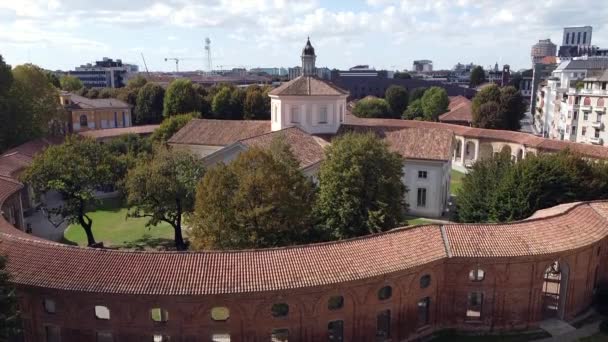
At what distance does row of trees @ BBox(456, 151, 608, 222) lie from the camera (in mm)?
34031

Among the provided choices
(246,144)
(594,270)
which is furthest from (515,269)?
(246,144)

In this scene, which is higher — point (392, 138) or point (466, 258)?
point (392, 138)

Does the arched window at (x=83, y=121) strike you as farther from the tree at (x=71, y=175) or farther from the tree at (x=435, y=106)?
the tree at (x=435, y=106)

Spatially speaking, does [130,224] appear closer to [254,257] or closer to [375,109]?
[254,257]

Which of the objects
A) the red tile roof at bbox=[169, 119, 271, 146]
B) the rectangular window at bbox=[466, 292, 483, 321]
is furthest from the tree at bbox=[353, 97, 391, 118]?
the rectangular window at bbox=[466, 292, 483, 321]

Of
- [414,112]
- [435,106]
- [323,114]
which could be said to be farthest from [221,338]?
[414,112]

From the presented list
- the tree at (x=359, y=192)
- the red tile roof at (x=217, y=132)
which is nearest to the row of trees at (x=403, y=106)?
the red tile roof at (x=217, y=132)

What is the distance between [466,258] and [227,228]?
42.6 feet

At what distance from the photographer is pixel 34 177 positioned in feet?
115

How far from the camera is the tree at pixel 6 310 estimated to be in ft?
57.3

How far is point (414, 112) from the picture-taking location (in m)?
102

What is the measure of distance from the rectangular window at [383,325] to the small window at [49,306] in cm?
1492

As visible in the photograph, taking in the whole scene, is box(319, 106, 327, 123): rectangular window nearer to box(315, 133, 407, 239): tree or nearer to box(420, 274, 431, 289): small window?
box(315, 133, 407, 239): tree

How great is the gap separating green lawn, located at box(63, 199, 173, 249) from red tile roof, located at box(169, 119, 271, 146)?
11089 millimetres
